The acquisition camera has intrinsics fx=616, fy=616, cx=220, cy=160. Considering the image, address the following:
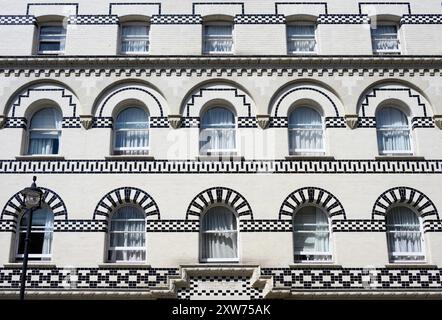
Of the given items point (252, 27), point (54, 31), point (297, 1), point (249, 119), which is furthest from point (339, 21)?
point (54, 31)

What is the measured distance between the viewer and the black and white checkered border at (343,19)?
66.1 ft

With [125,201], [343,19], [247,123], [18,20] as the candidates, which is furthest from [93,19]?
[343,19]

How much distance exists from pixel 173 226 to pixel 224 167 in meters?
2.32

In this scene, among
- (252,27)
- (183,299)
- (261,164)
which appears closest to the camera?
(183,299)

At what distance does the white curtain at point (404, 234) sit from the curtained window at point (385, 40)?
5327 mm

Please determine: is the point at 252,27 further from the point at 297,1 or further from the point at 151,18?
the point at 151,18

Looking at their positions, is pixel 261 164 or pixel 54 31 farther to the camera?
pixel 54 31

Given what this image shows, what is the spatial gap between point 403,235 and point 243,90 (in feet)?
21.5

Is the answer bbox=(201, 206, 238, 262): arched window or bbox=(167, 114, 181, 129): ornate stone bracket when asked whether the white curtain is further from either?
bbox=(167, 114, 181, 129): ornate stone bracket

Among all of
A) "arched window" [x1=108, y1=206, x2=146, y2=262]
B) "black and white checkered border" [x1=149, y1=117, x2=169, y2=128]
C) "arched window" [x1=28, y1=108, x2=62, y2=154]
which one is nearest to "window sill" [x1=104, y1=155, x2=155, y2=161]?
"black and white checkered border" [x1=149, y1=117, x2=169, y2=128]

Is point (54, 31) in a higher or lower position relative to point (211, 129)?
higher

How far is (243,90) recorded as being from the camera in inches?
761

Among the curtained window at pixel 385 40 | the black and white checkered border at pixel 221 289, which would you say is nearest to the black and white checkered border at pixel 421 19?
the curtained window at pixel 385 40

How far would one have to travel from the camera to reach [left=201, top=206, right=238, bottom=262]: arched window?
17969 mm
